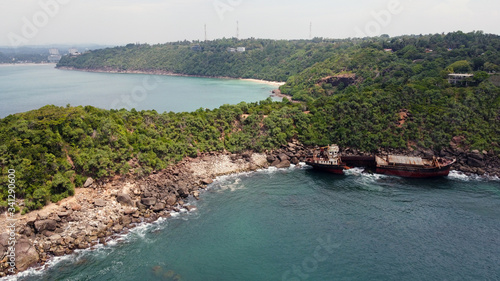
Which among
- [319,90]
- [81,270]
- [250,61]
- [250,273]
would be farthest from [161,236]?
[250,61]

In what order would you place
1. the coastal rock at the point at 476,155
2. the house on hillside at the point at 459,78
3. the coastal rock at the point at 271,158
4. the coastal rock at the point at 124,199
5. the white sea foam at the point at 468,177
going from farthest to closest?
the house on hillside at the point at 459,78
the coastal rock at the point at 271,158
the coastal rock at the point at 476,155
the white sea foam at the point at 468,177
the coastal rock at the point at 124,199

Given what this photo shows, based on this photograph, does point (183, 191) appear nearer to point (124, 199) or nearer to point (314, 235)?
point (124, 199)

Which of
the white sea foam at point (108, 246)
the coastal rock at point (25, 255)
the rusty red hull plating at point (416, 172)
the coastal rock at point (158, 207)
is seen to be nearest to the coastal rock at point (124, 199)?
the coastal rock at point (158, 207)

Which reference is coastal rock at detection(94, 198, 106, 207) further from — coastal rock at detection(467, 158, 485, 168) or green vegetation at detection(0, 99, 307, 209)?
coastal rock at detection(467, 158, 485, 168)

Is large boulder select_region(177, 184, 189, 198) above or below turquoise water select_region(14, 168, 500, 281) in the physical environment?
above

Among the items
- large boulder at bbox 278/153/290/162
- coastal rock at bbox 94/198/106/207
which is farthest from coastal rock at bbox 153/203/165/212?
large boulder at bbox 278/153/290/162

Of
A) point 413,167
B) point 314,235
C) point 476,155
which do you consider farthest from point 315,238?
point 476,155

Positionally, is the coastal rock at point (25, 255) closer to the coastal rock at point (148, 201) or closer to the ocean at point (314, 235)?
the ocean at point (314, 235)
